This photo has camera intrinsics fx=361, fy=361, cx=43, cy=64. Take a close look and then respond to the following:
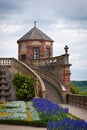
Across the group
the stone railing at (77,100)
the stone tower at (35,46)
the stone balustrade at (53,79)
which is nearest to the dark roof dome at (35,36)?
the stone tower at (35,46)

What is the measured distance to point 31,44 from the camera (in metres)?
50.8

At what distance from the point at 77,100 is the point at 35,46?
65.4 ft

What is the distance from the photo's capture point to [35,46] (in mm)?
51000

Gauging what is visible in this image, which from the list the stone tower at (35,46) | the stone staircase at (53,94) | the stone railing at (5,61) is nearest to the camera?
the stone staircase at (53,94)

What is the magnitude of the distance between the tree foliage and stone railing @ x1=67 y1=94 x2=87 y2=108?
4.02m

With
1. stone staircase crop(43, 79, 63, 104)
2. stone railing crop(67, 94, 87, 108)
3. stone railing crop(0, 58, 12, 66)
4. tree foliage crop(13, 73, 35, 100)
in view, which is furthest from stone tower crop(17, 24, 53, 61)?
stone railing crop(67, 94, 87, 108)

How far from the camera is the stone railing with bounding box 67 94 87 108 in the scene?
29.8 m

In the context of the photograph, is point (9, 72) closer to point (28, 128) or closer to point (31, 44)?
point (31, 44)

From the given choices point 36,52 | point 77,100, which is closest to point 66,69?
point 77,100

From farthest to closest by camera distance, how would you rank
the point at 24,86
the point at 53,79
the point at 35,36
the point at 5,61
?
1. the point at 35,36
2. the point at 53,79
3. the point at 5,61
4. the point at 24,86

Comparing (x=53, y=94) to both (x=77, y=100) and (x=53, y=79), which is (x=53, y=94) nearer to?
(x=53, y=79)

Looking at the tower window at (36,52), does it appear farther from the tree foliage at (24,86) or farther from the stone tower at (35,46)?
the tree foliage at (24,86)

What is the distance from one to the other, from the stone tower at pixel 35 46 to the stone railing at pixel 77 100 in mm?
14781

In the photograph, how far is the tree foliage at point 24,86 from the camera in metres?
37.8
